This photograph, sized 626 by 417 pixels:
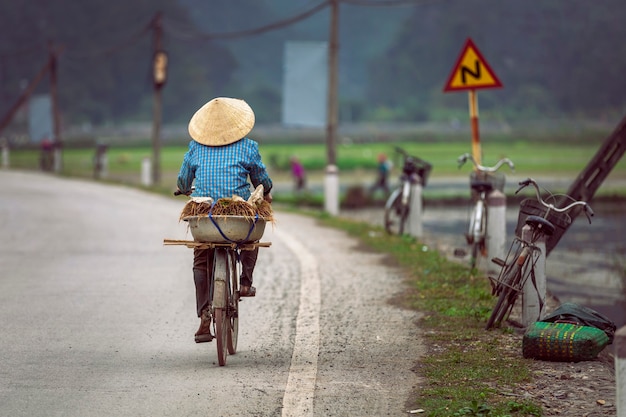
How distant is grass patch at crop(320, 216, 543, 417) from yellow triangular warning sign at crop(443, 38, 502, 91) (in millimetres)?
2464

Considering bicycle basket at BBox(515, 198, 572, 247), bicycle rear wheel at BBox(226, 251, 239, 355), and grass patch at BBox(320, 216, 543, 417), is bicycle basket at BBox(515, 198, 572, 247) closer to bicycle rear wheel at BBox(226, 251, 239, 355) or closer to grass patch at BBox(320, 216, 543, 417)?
grass patch at BBox(320, 216, 543, 417)

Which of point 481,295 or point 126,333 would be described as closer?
point 126,333

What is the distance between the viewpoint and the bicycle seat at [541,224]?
29.1 ft

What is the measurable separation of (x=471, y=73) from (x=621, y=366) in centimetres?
991

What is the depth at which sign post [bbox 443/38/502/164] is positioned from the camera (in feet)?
48.5

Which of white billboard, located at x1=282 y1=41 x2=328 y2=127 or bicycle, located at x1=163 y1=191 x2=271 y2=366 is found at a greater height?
white billboard, located at x1=282 y1=41 x2=328 y2=127

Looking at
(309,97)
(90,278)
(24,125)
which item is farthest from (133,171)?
(24,125)

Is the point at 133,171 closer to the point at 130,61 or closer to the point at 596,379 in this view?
the point at 596,379

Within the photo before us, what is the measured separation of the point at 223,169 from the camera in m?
8.04

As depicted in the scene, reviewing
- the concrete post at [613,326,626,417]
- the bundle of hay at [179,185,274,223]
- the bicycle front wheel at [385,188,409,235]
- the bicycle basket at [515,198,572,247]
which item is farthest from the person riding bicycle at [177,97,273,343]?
the bicycle front wheel at [385,188,409,235]

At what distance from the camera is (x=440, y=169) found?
59.3 meters

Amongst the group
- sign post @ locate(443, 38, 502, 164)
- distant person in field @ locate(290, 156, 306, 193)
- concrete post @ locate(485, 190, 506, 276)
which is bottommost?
distant person in field @ locate(290, 156, 306, 193)

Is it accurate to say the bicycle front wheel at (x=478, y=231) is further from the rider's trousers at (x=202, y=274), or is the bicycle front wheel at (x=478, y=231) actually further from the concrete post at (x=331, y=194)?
the concrete post at (x=331, y=194)

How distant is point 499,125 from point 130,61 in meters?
42.0
